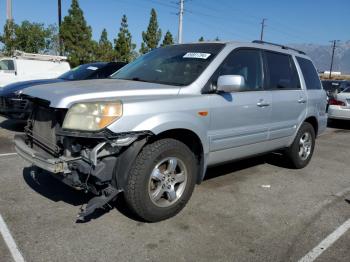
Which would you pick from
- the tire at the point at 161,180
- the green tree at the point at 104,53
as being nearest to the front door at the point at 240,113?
the tire at the point at 161,180

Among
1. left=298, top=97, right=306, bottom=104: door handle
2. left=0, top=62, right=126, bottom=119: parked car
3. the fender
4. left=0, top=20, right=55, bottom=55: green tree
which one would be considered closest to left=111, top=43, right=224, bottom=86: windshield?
the fender

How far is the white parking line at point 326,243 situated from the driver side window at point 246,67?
74.6 inches

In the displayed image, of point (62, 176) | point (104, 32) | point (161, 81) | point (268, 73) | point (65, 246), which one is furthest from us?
point (104, 32)

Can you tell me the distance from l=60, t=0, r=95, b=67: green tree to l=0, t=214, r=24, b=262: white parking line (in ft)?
78.0

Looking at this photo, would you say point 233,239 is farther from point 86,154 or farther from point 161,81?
point 161,81

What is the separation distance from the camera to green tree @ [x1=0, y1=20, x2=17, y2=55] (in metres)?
22.2

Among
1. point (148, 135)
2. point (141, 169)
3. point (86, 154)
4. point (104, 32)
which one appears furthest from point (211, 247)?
point (104, 32)

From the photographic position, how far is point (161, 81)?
4.28m

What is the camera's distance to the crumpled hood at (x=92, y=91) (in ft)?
11.0

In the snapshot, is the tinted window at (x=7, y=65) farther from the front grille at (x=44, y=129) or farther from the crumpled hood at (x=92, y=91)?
the crumpled hood at (x=92, y=91)

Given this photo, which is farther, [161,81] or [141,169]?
[161,81]

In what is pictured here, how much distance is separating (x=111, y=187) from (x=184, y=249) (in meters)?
0.84

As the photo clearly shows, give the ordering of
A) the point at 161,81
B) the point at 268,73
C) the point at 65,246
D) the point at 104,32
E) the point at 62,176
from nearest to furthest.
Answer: the point at 65,246
the point at 62,176
the point at 161,81
the point at 268,73
the point at 104,32

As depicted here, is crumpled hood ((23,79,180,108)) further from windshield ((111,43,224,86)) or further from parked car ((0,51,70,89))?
parked car ((0,51,70,89))
